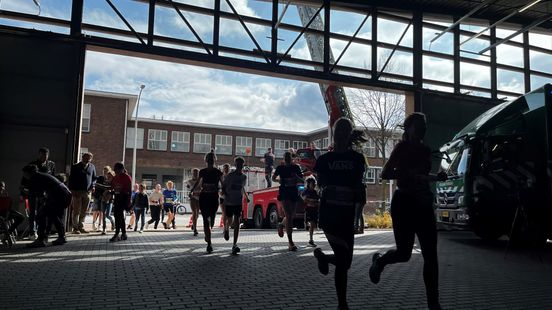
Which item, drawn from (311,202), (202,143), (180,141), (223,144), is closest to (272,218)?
(311,202)

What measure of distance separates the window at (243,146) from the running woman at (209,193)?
44.5m

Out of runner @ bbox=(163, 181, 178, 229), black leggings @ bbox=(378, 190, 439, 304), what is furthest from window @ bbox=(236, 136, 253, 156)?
black leggings @ bbox=(378, 190, 439, 304)

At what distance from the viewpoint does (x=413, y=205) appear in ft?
14.0

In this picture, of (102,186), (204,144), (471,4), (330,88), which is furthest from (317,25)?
(204,144)

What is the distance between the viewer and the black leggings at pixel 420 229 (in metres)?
4.23

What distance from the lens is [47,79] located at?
34.9 ft

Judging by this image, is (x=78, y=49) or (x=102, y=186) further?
(x=102, y=186)

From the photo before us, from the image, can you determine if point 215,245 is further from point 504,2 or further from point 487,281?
point 504,2

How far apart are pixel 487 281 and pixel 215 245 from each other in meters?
5.21

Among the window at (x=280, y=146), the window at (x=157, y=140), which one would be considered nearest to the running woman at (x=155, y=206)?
the window at (x=157, y=140)

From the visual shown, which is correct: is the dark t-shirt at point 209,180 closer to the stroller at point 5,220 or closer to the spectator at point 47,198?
the spectator at point 47,198

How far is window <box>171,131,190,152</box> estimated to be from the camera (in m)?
50.0

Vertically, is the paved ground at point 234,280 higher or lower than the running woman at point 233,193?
lower

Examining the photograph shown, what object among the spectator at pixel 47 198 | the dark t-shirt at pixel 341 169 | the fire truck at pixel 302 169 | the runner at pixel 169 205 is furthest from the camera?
the fire truck at pixel 302 169
